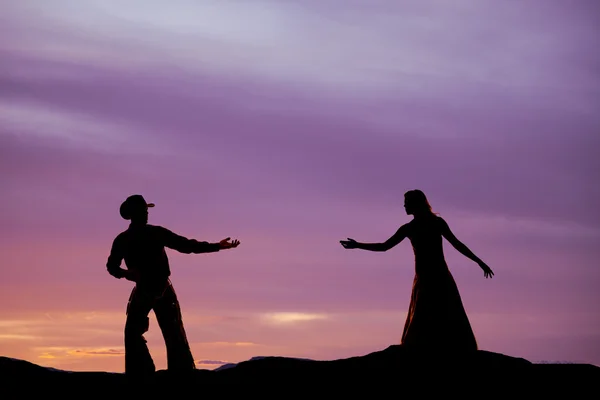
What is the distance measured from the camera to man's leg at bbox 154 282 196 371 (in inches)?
604

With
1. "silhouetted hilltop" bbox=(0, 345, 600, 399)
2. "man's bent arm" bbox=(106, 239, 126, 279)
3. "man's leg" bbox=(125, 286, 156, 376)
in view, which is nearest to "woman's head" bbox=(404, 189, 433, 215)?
"silhouetted hilltop" bbox=(0, 345, 600, 399)

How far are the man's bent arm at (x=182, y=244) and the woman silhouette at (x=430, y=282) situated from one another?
2691 mm

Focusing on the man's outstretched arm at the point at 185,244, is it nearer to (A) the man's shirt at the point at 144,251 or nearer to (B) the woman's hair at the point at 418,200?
(A) the man's shirt at the point at 144,251

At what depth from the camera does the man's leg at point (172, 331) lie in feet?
50.4

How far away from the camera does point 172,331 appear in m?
15.4

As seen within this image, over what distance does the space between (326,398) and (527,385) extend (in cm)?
350

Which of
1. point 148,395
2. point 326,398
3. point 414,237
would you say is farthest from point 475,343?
point 148,395

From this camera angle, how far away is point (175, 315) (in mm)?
15477

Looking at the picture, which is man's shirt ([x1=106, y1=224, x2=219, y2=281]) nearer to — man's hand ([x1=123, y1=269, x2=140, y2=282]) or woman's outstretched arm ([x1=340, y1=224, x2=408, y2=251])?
man's hand ([x1=123, y1=269, x2=140, y2=282])

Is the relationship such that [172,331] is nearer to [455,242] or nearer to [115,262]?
[115,262]

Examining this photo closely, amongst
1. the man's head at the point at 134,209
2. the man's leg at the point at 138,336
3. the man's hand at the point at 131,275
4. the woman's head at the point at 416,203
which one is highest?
the woman's head at the point at 416,203

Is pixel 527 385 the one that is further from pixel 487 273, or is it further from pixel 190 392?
pixel 190 392

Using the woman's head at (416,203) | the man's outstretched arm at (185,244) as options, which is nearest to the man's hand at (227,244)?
the man's outstretched arm at (185,244)

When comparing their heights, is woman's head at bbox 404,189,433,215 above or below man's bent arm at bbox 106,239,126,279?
above
